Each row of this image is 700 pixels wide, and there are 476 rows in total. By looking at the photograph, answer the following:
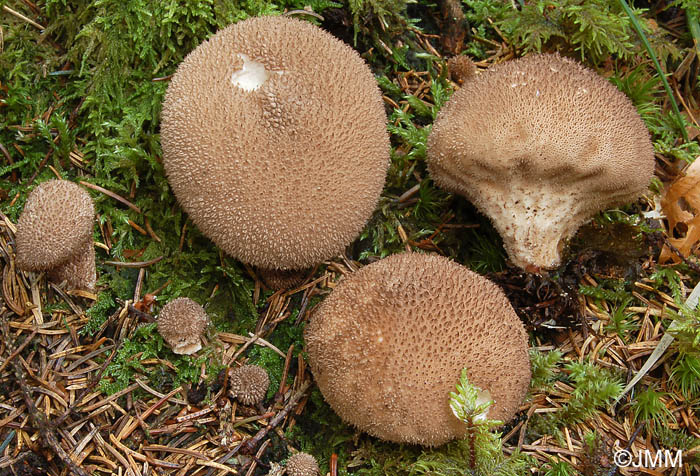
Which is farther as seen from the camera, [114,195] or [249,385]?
[114,195]

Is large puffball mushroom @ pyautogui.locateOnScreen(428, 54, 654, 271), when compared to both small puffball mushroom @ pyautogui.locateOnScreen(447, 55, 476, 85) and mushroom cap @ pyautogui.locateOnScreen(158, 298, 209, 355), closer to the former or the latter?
small puffball mushroom @ pyautogui.locateOnScreen(447, 55, 476, 85)

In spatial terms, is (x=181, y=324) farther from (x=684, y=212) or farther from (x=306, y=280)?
(x=684, y=212)

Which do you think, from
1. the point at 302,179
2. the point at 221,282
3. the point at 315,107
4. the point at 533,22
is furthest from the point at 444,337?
the point at 533,22

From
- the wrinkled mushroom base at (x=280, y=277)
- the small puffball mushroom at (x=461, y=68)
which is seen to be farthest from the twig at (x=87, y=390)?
the small puffball mushroom at (x=461, y=68)

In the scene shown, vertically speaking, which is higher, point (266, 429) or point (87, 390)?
point (87, 390)

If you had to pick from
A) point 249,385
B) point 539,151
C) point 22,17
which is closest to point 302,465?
point 249,385

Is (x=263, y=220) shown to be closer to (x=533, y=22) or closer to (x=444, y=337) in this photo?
(x=444, y=337)

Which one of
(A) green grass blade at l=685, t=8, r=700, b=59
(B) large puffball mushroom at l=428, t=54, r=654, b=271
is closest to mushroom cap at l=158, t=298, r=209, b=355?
(B) large puffball mushroom at l=428, t=54, r=654, b=271
